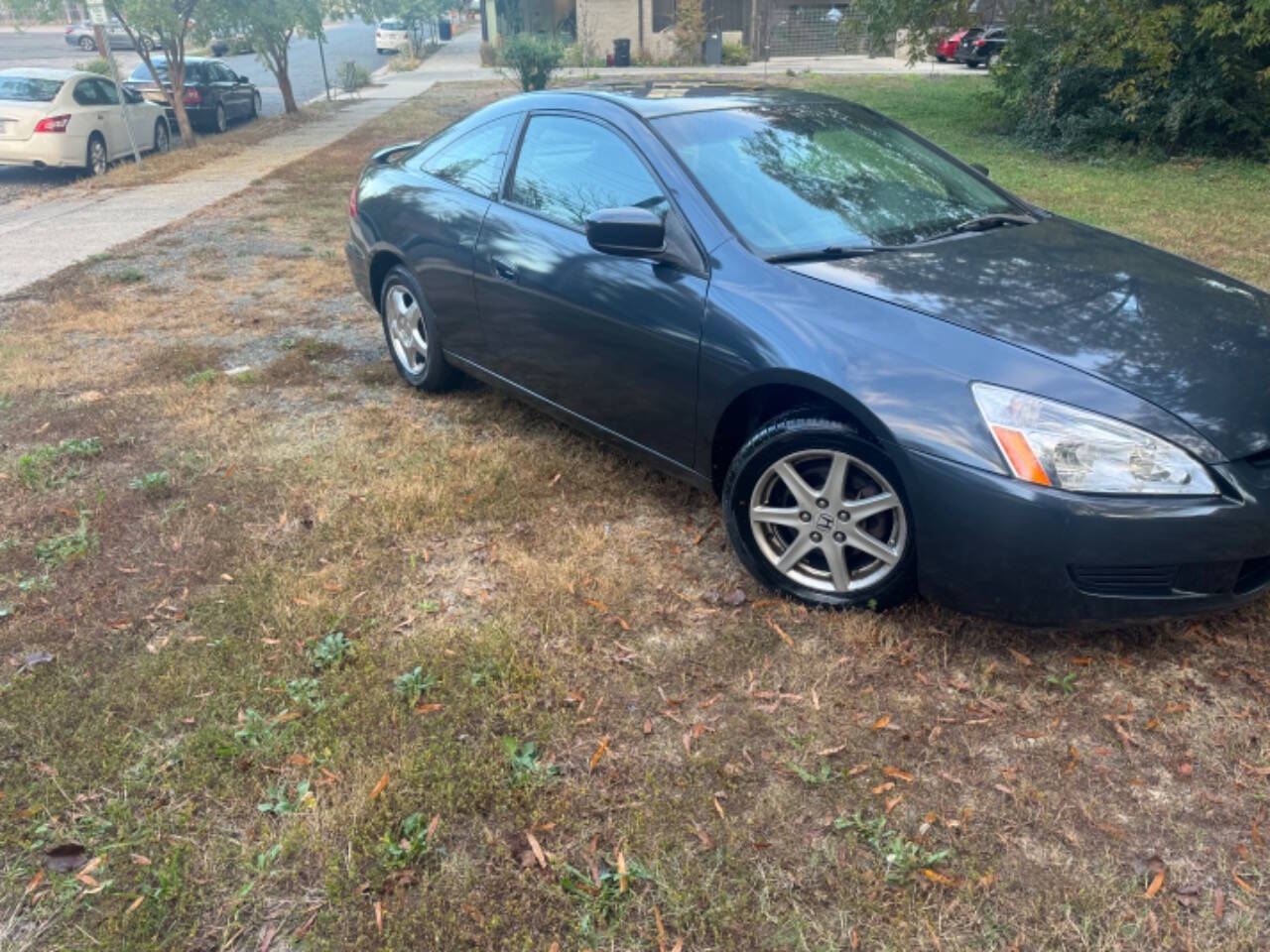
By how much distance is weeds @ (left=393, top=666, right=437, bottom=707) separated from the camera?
2861 mm

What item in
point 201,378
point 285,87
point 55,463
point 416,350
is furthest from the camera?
point 285,87

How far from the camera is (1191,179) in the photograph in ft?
36.9

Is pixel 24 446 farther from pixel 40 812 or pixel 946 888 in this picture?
pixel 946 888

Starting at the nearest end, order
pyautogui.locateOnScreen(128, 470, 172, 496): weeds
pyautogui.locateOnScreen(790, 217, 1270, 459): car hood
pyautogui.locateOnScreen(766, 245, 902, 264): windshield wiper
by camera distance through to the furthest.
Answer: pyautogui.locateOnScreen(790, 217, 1270, 459): car hood → pyautogui.locateOnScreen(766, 245, 902, 264): windshield wiper → pyautogui.locateOnScreen(128, 470, 172, 496): weeds

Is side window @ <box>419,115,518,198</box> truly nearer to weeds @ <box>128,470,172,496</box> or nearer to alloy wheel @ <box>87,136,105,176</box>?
weeds @ <box>128,470,172,496</box>

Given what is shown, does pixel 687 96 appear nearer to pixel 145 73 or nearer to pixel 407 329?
pixel 407 329

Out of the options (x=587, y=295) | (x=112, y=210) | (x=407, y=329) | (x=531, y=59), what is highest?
(x=531, y=59)

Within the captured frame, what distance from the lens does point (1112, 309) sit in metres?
3.01

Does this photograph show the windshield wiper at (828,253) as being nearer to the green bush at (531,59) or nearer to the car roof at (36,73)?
the car roof at (36,73)

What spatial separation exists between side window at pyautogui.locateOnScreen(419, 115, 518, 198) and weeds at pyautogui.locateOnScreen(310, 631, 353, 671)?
7.13 ft

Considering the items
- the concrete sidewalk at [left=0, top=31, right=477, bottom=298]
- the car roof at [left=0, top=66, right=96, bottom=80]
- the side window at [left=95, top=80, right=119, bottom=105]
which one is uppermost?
the car roof at [left=0, top=66, right=96, bottom=80]

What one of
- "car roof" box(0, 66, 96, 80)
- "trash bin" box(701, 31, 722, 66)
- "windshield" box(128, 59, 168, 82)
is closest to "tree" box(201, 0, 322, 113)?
"windshield" box(128, 59, 168, 82)

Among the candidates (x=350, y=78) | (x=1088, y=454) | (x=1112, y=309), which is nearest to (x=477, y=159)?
(x=1112, y=309)

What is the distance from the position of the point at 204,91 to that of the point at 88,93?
4539 mm
